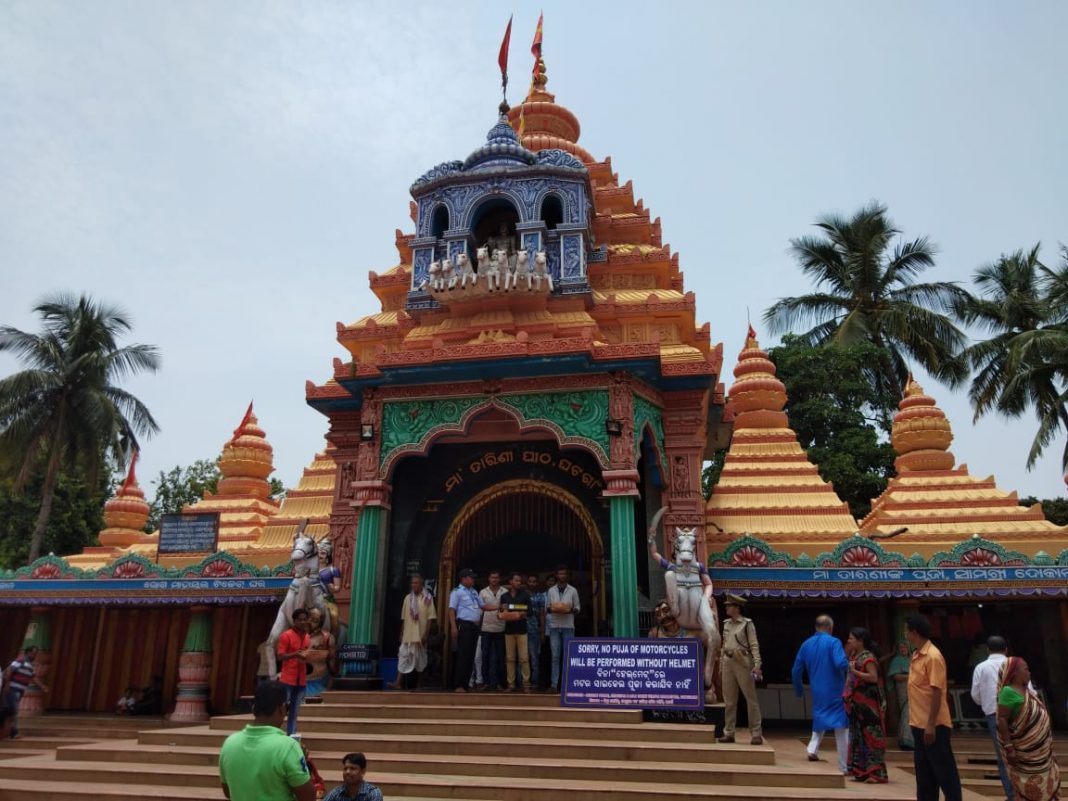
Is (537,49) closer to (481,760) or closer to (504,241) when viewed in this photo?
(504,241)

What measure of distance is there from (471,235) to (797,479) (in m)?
7.64

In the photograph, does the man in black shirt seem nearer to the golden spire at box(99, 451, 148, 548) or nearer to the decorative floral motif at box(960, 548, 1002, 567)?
the decorative floral motif at box(960, 548, 1002, 567)

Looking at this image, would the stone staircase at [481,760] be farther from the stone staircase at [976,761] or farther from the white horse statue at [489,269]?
the white horse statue at [489,269]

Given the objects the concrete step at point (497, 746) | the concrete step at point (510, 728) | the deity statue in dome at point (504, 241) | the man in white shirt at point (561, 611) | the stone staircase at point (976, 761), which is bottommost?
the stone staircase at point (976, 761)

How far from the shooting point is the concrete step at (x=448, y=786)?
6.57 meters

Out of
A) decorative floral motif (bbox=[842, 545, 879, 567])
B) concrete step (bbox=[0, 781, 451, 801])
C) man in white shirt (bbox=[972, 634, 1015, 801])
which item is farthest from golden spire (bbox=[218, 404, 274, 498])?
man in white shirt (bbox=[972, 634, 1015, 801])

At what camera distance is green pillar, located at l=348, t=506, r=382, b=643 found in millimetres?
11031

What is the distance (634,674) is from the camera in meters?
8.94

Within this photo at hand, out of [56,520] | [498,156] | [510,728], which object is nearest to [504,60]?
[498,156]

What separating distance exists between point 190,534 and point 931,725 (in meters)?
13.6

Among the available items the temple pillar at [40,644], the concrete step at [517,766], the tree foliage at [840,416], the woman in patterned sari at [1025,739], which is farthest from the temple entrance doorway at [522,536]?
the tree foliage at [840,416]

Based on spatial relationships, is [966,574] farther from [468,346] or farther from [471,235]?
[471,235]

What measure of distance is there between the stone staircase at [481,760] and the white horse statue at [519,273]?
619 centimetres

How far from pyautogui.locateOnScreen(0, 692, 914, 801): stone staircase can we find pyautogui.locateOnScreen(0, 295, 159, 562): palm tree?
15.4 meters
